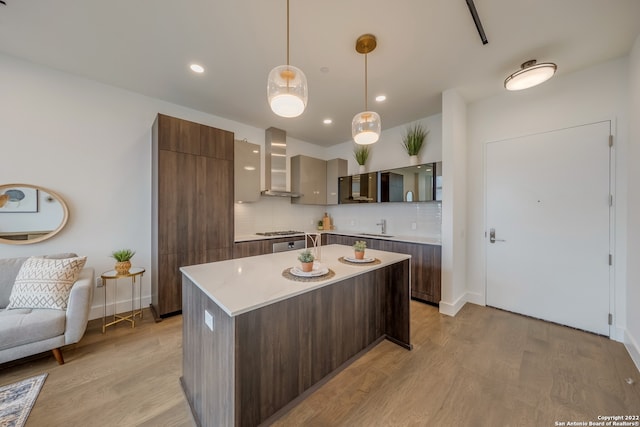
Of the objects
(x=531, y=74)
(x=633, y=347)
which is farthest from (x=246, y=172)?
(x=633, y=347)

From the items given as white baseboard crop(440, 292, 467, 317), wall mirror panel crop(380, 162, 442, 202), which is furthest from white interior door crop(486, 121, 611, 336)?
wall mirror panel crop(380, 162, 442, 202)

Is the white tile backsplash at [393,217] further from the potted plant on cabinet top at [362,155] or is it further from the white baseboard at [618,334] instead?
the white baseboard at [618,334]

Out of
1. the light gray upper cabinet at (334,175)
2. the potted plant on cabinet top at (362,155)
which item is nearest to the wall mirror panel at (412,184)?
the potted plant on cabinet top at (362,155)

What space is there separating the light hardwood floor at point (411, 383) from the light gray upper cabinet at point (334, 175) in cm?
303

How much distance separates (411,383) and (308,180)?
11.9 ft

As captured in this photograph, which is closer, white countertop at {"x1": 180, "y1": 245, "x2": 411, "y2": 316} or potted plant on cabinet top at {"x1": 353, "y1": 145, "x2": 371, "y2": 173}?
white countertop at {"x1": 180, "y1": 245, "x2": 411, "y2": 316}

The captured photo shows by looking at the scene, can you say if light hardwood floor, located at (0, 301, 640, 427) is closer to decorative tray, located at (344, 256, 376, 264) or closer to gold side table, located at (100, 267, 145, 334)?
gold side table, located at (100, 267, 145, 334)

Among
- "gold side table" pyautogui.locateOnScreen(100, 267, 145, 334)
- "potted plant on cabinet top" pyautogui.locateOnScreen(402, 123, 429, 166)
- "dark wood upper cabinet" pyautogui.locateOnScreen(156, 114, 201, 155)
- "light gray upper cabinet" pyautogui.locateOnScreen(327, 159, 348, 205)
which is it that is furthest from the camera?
"light gray upper cabinet" pyautogui.locateOnScreen(327, 159, 348, 205)

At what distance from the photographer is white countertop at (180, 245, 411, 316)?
1.19 meters

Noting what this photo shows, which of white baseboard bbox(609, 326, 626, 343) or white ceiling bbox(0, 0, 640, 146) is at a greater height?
white ceiling bbox(0, 0, 640, 146)

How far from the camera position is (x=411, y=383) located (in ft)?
5.94

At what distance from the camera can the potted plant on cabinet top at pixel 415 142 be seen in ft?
12.2

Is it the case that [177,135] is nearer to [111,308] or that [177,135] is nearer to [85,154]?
[85,154]

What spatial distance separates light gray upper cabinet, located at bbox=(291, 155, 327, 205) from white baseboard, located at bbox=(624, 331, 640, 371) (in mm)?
4261
